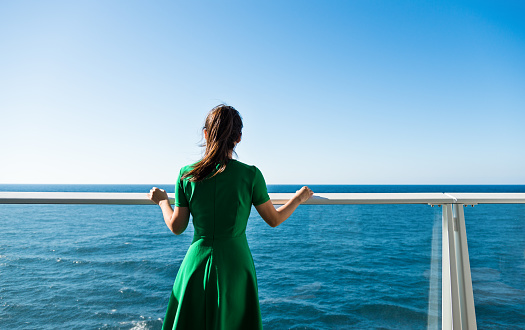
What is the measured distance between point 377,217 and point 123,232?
54.5 inches

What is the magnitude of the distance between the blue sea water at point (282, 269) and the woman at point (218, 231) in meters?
0.40

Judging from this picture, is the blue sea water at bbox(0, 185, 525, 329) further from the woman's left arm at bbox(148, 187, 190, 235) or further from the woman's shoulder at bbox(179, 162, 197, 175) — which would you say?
the woman's shoulder at bbox(179, 162, 197, 175)

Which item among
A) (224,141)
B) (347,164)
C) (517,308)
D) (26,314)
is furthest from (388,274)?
(347,164)

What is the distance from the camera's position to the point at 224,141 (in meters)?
1.39

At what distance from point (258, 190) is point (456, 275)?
1.28 m

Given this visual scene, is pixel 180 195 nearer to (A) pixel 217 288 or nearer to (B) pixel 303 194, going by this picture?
(A) pixel 217 288

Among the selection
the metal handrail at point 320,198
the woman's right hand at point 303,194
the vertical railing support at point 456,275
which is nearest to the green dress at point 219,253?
the woman's right hand at point 303,194

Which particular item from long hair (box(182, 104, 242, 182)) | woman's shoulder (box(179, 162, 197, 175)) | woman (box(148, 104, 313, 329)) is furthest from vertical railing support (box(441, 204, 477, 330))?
woman's shoulder (box(179, 162, 197, 175))

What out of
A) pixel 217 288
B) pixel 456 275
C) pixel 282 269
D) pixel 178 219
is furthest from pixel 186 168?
pixel 456 275

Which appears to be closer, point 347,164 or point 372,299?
point 372,299

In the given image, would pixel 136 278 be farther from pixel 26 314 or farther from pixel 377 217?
pixel 377 217

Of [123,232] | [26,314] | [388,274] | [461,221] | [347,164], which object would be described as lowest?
[26,314]

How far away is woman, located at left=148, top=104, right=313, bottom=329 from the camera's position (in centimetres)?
134

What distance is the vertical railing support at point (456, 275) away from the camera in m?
1.83
